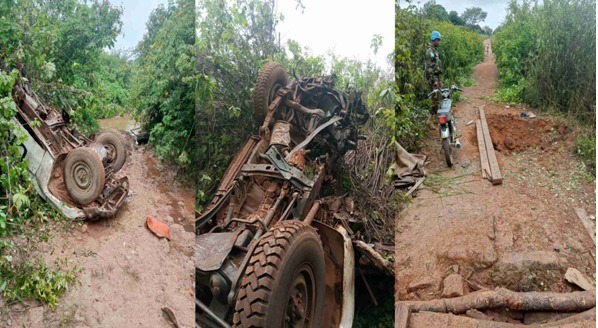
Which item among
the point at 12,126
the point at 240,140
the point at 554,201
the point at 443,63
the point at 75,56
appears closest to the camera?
the point at 240,140

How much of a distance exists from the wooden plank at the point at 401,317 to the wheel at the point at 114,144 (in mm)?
2700

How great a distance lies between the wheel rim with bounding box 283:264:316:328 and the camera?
5.43 ft

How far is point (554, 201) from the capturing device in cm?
206

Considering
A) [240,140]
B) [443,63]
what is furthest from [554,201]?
[240,140]

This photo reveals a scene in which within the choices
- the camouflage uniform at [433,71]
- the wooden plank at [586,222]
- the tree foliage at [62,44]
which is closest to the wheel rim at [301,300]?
the camouflage uniform at [433,71]

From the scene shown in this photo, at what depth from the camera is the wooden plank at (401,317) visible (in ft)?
6.18

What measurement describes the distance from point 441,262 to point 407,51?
2.66 ft

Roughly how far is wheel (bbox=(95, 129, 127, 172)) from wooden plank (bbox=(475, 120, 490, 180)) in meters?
2.67

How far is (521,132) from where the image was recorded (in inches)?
85.7

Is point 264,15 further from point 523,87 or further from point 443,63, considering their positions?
point 523,87

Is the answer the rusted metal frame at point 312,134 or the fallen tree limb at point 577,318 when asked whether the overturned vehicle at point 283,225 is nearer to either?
the rusted metal frame at point 312,134

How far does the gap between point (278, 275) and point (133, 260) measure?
7.75 ft

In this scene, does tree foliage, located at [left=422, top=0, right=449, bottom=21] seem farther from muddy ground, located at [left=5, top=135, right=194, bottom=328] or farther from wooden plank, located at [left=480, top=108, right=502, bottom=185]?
muddy ground, located at [left=5, top=135, right=194, bottom=328]

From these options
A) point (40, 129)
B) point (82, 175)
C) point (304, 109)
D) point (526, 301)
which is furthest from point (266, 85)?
point (82, 175)
